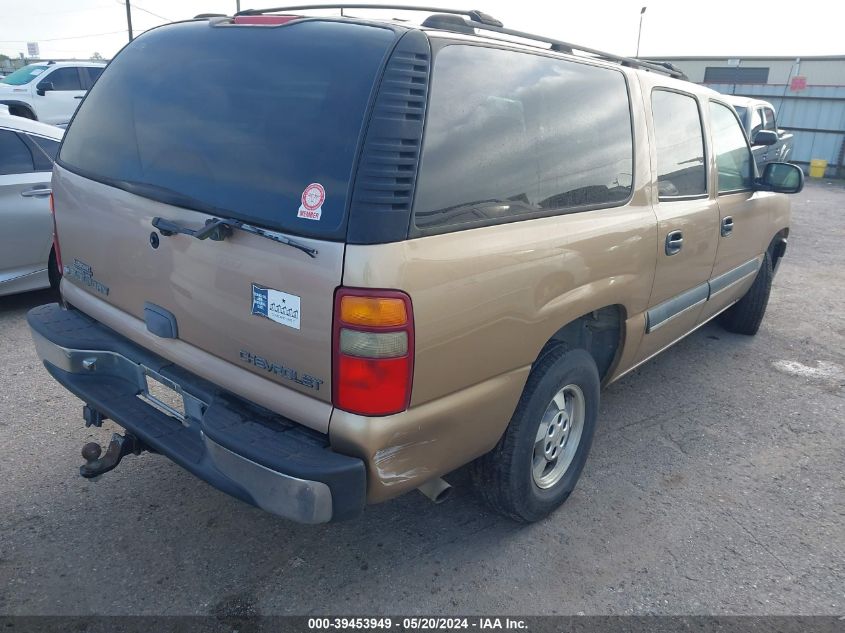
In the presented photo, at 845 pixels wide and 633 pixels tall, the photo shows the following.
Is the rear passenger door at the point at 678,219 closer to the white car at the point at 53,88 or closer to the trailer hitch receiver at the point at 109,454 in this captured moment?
the trailer hitch receiver at the point at 109,454

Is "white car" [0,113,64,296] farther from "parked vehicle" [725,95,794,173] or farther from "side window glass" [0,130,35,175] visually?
"parked vehicle" [725,95,794,173]

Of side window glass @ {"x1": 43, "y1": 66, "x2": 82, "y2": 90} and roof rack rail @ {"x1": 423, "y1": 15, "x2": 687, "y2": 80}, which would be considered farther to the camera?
side window glass @ {"x1": 43, "y1": 66, "x2": 82, "y2": 90}

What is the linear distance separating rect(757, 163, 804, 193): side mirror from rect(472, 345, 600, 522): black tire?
2466 mm

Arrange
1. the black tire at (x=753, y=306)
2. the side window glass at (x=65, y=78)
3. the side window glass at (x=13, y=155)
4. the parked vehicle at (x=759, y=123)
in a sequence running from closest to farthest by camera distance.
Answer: the side window glass at (x=13, y=155) → the black tire at (x=753, y=306) → the parked vehicle at (x=759, y=123) → the side window glass at (x=65, y=78)

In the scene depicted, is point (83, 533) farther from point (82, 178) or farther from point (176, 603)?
point (82, 178)

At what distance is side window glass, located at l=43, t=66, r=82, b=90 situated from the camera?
44.7 feet

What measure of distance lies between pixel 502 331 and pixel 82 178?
192 cm

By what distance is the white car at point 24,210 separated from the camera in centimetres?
496

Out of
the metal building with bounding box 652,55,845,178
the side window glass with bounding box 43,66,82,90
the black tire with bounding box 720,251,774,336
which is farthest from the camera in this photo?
the metal building with bounding box 652,55,845,178

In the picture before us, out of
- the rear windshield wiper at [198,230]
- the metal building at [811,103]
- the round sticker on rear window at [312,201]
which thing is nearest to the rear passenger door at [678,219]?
the round sticker on rear window at [312,201]

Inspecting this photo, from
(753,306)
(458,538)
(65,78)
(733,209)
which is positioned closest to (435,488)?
(458,538)

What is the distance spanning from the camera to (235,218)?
216 cm

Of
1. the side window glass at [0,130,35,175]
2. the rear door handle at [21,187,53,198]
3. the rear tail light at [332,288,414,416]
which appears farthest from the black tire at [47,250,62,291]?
the rear tail light at [332,288,414,416]

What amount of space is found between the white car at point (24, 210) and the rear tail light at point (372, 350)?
4.18m
